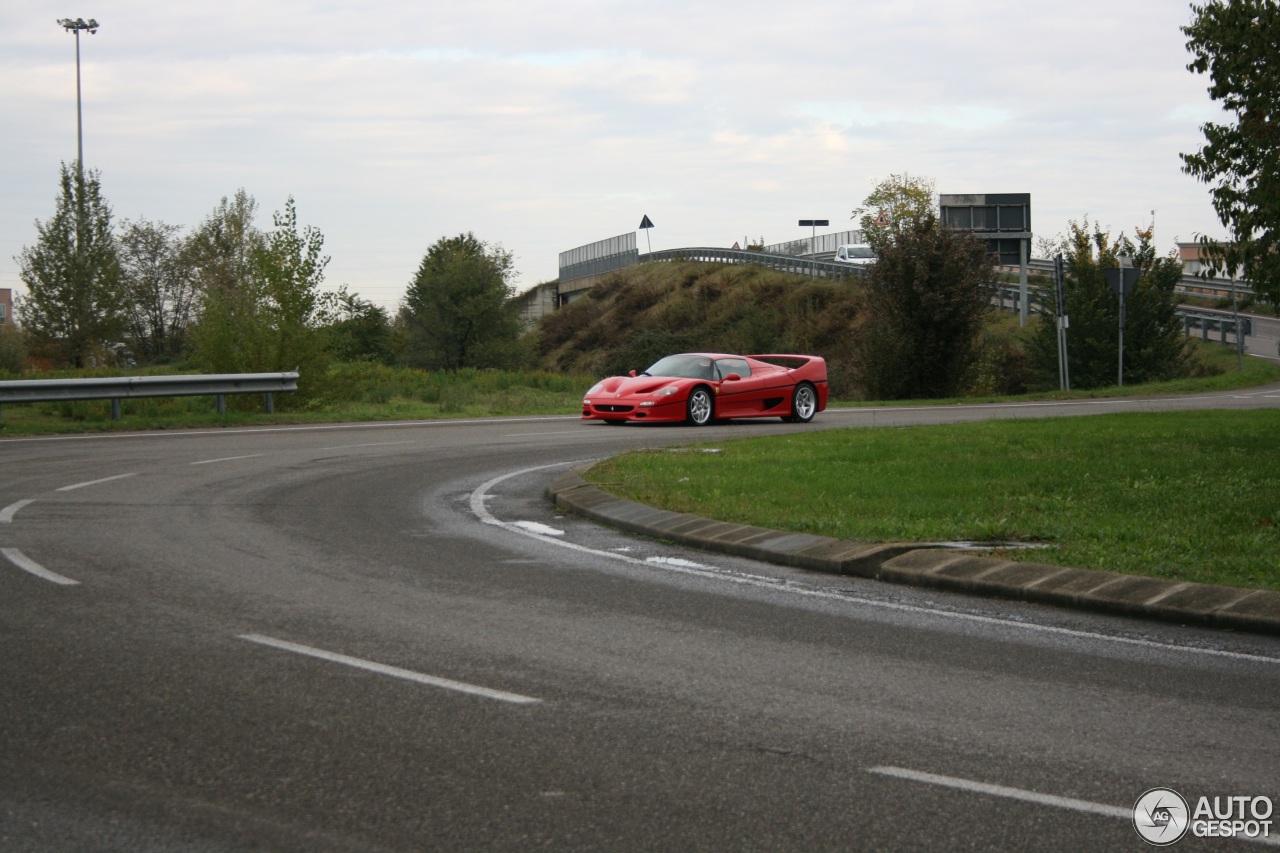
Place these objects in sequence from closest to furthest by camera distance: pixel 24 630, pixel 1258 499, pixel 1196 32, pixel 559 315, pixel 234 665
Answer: pixel 234 665 → pixel 24 630 → pixel 1258 499 → pixel 1196 32 → pixel 559 315

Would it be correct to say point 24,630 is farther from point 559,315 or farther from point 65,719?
point 559,315

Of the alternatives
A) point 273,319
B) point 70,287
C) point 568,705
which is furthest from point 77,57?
point 568,705

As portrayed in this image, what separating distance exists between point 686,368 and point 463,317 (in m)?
49.9

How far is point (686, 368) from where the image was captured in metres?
22.8

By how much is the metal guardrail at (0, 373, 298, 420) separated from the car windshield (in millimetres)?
6834

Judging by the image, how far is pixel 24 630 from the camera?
6379 millimetres

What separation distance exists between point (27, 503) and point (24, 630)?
5463mm

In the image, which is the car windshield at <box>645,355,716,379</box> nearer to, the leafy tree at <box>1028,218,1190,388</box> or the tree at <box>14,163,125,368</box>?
the leafy tree at <box>1028,218,1190,388</box>

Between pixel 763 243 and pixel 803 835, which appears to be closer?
pixel 803 835

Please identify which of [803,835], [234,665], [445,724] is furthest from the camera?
[234,665]

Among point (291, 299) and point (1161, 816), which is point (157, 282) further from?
point (1161, 816)

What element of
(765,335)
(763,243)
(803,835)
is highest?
(763,243)

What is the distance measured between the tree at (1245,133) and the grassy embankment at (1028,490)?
218 centimetres

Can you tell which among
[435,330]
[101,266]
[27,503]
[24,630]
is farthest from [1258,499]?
[435,330]
